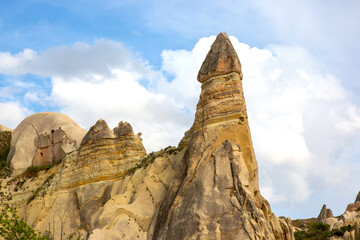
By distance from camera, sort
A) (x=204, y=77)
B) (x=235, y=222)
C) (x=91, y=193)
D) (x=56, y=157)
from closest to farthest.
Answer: (x=235, y=222), (x=204, y=77), (x=91, y=193), (x=56, y=157)

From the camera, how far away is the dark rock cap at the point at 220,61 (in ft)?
118

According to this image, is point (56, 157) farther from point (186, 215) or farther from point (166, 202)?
point (186, 215)

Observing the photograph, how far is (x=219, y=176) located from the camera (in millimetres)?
31859

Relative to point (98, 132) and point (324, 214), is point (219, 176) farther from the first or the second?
point (324, 214)

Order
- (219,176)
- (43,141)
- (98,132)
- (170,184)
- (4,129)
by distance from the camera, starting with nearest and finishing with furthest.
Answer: (219,176)
(170,184)
(98,132)
(43,141)
(4,129)

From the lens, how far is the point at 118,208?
116 ft

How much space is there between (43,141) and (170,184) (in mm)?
18204

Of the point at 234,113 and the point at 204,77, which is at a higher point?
the point at 204,77

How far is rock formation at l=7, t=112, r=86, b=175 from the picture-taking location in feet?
155

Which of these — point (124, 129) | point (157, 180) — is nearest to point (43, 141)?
point (124, 129)

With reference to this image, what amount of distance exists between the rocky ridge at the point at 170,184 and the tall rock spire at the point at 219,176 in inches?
2.2

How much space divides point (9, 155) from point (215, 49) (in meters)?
23.1

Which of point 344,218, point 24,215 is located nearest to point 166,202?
point 24,215

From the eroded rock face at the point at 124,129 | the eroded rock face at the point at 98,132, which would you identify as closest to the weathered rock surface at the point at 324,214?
the eroded rock face at the point at 124,129
